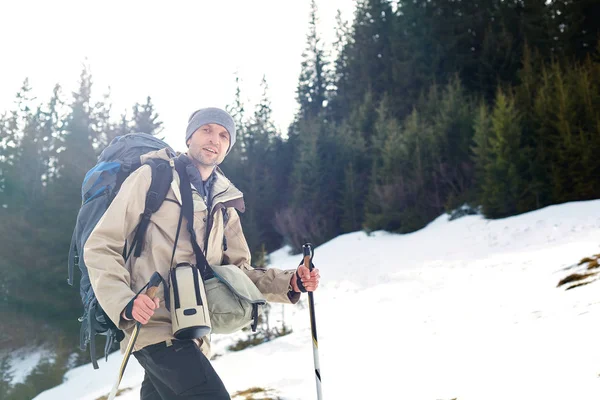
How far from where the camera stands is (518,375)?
10.4 feet

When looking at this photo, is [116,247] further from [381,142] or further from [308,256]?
[381,142]

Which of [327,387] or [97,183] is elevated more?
[97,183]

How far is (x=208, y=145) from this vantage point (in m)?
2.41

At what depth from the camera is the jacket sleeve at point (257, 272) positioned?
2490 millimetres

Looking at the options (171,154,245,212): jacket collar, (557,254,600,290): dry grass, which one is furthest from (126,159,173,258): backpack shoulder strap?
(557,254,600,290): dry grass

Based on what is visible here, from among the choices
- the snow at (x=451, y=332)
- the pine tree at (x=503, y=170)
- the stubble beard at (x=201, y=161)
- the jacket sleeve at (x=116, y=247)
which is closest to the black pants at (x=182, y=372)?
the jacket sleeve at (x=116, y=247)

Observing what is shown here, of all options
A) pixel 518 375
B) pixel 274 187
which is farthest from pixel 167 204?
pixel 274 187

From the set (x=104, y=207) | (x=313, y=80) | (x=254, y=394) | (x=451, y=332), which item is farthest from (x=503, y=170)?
(x=313, y=80)

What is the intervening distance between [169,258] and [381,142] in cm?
2330

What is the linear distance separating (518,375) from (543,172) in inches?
589

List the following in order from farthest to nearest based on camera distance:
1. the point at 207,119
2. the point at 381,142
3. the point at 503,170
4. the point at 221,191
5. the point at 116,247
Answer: the point at 381,142 → the point at 503,170 → the point at 207,119 → the point at 221,191 → the point at 116,247

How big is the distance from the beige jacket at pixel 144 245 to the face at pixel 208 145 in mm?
144

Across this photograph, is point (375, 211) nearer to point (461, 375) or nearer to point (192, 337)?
point (461, 375)

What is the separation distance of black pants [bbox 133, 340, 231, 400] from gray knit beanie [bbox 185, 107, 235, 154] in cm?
117
